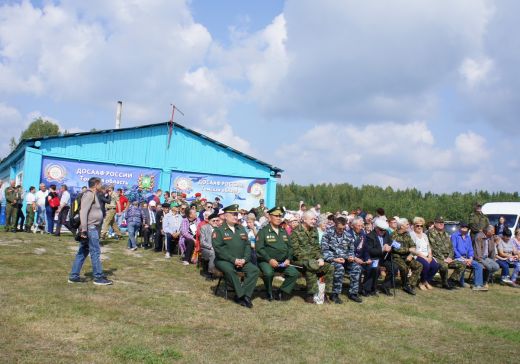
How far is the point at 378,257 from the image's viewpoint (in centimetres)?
955

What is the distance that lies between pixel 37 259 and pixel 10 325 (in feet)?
16.6

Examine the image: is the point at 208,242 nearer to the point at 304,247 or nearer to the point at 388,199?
the point at 304,247

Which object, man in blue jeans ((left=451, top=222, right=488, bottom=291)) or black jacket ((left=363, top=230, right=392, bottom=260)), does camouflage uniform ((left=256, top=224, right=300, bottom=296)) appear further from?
man in blue jeans ((left=451, top=222, right=488, bottom=291))

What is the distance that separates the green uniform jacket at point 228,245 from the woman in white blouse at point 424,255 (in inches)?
182

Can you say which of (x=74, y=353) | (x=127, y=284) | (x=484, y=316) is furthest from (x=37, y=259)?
(x=484, y=316)

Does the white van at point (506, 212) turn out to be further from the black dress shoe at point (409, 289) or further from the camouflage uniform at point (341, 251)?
the camouflage uniform at point (341, 251)

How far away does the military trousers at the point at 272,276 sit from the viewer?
8.18 metres

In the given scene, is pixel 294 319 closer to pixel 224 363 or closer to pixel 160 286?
pixel 224 363

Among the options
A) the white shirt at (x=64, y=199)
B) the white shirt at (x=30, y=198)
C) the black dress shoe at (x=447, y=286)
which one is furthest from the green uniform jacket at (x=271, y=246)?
the white shirt at (x=30, y=198)

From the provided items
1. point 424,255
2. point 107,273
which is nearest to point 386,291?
point 424,255

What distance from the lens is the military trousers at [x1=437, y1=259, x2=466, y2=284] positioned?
35.6 ft

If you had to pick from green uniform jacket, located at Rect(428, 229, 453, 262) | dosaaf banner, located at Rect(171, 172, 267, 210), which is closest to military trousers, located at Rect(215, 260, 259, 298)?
green uniform jacket, located at Rect(428, 229, 453, 262)

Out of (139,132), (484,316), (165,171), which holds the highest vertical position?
(139,132)

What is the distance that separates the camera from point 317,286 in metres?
8.28
